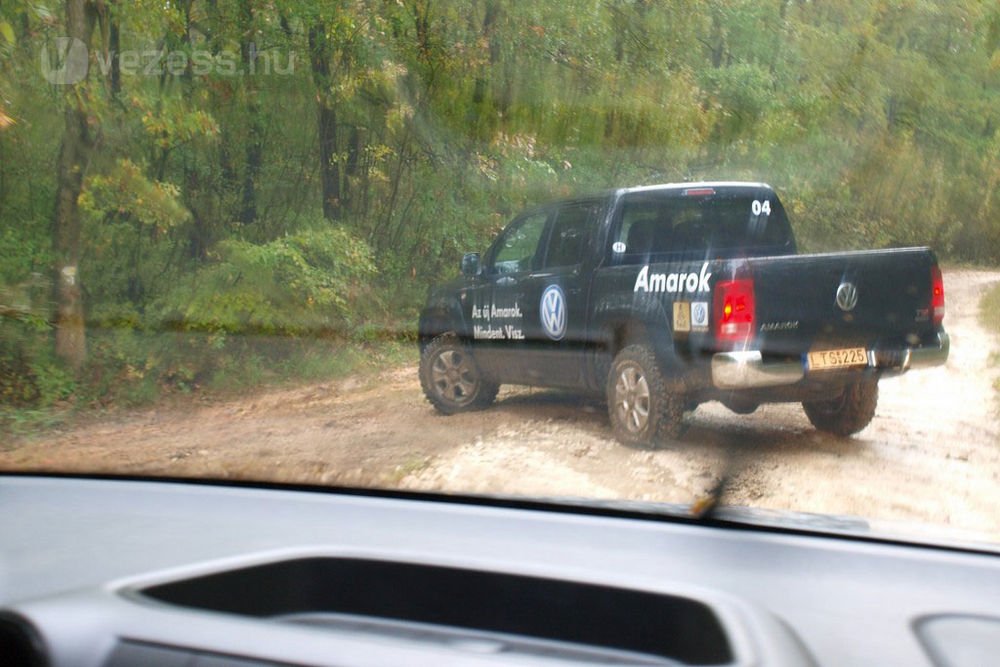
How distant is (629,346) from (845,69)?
191 centimetres

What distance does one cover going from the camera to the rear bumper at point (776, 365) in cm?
545

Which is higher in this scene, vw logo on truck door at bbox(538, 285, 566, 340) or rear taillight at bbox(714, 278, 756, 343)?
rear taillight at bbox(714, 278, 756, 343)

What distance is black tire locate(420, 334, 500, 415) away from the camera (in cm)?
697

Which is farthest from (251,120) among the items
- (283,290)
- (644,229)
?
(644,229)

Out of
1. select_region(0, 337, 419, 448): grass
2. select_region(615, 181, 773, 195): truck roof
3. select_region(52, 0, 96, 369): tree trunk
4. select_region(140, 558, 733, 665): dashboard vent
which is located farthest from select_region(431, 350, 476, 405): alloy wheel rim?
select_region(140, 558, 733, 665): dashboard vent

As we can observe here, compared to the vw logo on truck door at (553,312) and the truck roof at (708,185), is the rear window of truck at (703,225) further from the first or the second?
the vw logo on truck door at (553,312)

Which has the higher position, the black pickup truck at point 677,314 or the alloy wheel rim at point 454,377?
the black pickup truck at point 677,314

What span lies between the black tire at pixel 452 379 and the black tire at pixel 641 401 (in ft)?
→ 3.60

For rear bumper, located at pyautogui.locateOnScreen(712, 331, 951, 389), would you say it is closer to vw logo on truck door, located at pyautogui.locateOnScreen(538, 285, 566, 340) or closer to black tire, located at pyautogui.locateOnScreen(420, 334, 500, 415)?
vw logo on truck door, located at pyautogui.locateOnScreen(538, 285, 566, 340)

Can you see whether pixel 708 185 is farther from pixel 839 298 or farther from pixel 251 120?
pixel 251 120

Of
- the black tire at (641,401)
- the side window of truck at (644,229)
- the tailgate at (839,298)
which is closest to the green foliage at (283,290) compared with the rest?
the side window of truck at (644,229)

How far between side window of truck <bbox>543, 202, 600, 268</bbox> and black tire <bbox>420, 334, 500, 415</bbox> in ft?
2.98

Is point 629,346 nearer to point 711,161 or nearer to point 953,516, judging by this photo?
point 711,161

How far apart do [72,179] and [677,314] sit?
5400mm
